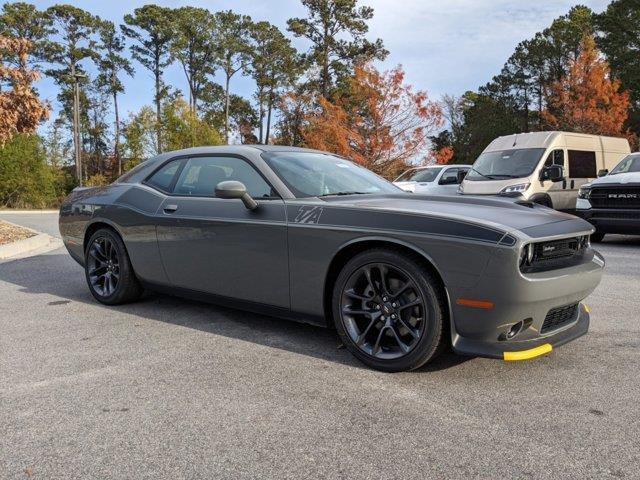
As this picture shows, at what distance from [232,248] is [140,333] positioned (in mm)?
994

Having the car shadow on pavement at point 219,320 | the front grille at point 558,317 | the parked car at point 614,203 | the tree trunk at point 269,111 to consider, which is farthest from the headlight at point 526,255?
the tree trunk at point 269,111

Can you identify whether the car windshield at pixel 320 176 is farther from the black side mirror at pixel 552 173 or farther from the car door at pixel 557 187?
the car door at pixel 557 187

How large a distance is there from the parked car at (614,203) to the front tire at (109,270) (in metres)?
7.92

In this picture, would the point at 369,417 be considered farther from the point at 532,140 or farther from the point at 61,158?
the point at 61,158

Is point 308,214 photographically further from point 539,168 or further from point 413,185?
point 413,185

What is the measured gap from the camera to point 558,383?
3156mm

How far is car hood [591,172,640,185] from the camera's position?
9.36 meters

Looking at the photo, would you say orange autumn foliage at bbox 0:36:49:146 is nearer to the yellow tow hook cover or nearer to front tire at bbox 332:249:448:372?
front tire at bbox 332:249:448:372

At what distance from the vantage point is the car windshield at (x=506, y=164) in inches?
444

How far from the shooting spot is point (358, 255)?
3.43 m

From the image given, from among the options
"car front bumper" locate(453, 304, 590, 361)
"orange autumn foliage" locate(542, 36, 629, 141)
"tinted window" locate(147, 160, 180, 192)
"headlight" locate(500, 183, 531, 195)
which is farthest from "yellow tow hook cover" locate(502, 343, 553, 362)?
"orange autumn foliage" locate(542, 36, 629, 141)

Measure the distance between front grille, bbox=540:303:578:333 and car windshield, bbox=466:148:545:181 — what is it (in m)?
8.17

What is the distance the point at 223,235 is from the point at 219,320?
2.81 feet

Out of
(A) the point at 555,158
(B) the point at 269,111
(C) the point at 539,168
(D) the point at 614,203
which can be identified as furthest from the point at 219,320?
(B) the point at 269,111
